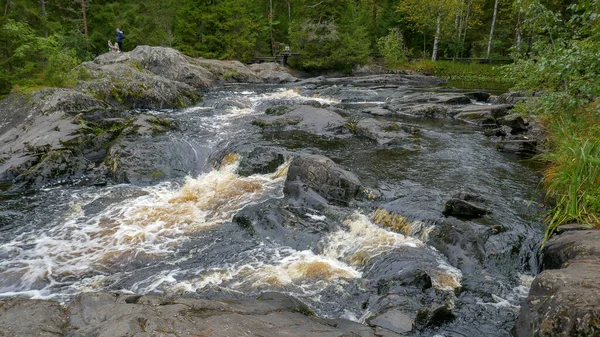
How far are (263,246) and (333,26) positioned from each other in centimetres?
3079

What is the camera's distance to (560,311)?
4.16 m

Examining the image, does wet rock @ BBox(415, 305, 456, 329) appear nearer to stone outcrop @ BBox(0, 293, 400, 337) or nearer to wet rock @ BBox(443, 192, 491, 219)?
stone outcrop @ BBox(0, 293, 400, 337)

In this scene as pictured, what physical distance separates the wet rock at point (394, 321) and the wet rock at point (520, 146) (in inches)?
349

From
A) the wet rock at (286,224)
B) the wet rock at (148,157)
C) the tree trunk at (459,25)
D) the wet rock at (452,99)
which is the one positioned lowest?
the wet rock at (286,224)

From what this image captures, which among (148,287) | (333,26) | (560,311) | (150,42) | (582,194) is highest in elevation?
(333,26)

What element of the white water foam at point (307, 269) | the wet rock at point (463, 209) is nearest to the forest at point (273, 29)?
the white water foam at point (307, 269)

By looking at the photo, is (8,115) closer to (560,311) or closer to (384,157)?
(384,157)

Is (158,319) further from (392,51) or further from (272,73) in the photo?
(392,51)

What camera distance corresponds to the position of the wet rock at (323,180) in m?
8.96

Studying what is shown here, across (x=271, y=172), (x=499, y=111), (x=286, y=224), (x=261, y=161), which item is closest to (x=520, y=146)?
(x=499, y=111)

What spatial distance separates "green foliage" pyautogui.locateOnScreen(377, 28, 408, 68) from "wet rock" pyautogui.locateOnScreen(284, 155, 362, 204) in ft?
99.1

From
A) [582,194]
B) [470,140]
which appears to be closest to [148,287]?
[582,194]

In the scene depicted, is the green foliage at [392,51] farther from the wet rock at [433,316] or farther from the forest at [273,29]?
the wet rock at [433,316]

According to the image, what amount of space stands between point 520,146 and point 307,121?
25.0 feet
